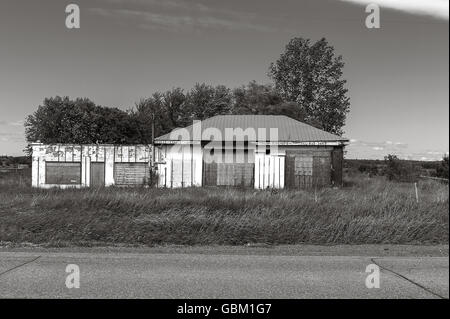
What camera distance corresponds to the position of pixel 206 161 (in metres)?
28.7

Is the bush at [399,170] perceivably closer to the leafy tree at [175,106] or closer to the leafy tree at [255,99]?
the leafy tree at [255,99]

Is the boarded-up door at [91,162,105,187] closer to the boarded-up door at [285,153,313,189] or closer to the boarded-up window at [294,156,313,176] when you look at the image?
the boarded-up door at [285,153,313,189]

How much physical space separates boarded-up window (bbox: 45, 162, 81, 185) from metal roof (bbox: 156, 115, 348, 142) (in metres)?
5.70

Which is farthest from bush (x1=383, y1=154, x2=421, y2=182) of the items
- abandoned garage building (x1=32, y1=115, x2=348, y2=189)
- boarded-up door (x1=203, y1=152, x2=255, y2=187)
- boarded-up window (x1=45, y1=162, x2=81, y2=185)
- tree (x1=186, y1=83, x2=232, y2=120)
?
tree (x1=186, y1=83, x2=232, y2=120)

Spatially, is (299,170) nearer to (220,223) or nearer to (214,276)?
(220,223)

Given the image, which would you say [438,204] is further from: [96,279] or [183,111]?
[183,111]

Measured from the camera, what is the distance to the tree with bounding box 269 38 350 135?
56.2m

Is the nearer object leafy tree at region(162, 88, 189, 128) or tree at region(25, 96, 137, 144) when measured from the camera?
tree at region(25, 96, 137, 144)

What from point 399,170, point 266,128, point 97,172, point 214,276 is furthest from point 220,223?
point 399,170

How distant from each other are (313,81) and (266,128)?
91.1 ft

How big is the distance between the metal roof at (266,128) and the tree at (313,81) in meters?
23.2

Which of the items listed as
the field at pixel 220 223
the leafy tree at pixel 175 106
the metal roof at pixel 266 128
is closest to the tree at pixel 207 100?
the leafy tree at pixel 175 106

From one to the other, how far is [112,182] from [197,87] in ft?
133

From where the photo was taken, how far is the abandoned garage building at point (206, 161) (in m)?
28.3
